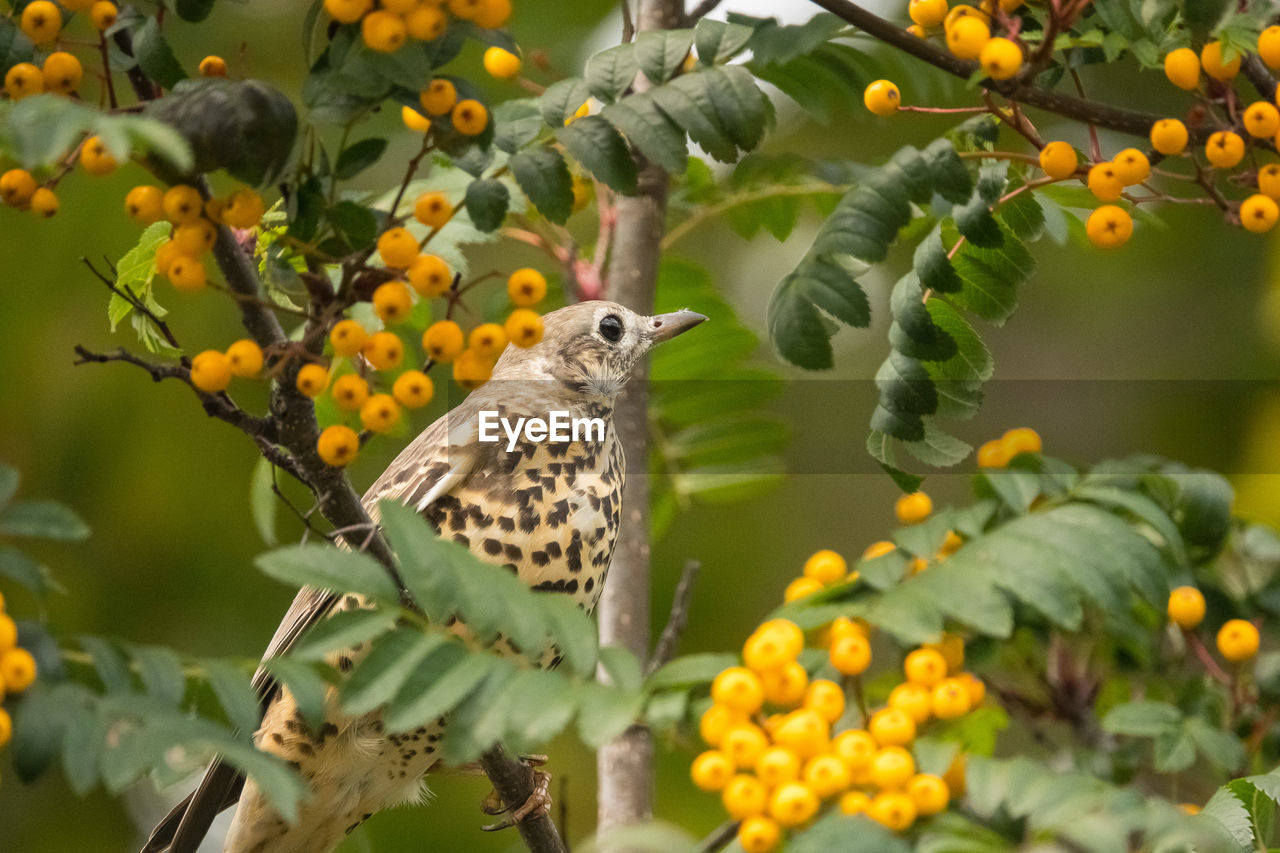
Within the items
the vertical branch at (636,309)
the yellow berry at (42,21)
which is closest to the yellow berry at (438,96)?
the yellow berry at (42,21)

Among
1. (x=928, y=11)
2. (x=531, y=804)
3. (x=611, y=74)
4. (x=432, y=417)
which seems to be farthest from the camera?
(x=432, y=417)

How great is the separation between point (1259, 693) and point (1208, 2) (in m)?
1.40

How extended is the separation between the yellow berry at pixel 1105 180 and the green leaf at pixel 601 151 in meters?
0.74

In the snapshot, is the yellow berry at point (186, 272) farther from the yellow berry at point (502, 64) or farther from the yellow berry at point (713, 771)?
the yellow berry at point (713, 771)

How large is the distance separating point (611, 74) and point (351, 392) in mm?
821

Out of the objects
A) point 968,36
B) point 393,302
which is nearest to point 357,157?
point 393,302

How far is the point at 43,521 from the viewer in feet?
5.11

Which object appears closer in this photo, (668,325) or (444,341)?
(444,341)

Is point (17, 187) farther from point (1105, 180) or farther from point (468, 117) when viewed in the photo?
point (1105, 180)

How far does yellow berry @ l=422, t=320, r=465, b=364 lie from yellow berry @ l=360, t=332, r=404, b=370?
0.05 meters

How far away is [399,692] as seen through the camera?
1646mm

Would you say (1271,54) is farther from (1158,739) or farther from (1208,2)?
(1158,739)

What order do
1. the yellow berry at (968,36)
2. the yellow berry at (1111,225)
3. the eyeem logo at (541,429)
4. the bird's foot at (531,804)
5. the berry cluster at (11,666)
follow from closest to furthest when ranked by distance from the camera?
the berry cluster at (11,666), the yellow berry at (968,36), the yellow berry at (1111,225), the bird's foot at (531,804), the eyeem logo at (541,429)

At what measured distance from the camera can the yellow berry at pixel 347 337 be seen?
1.80 m
